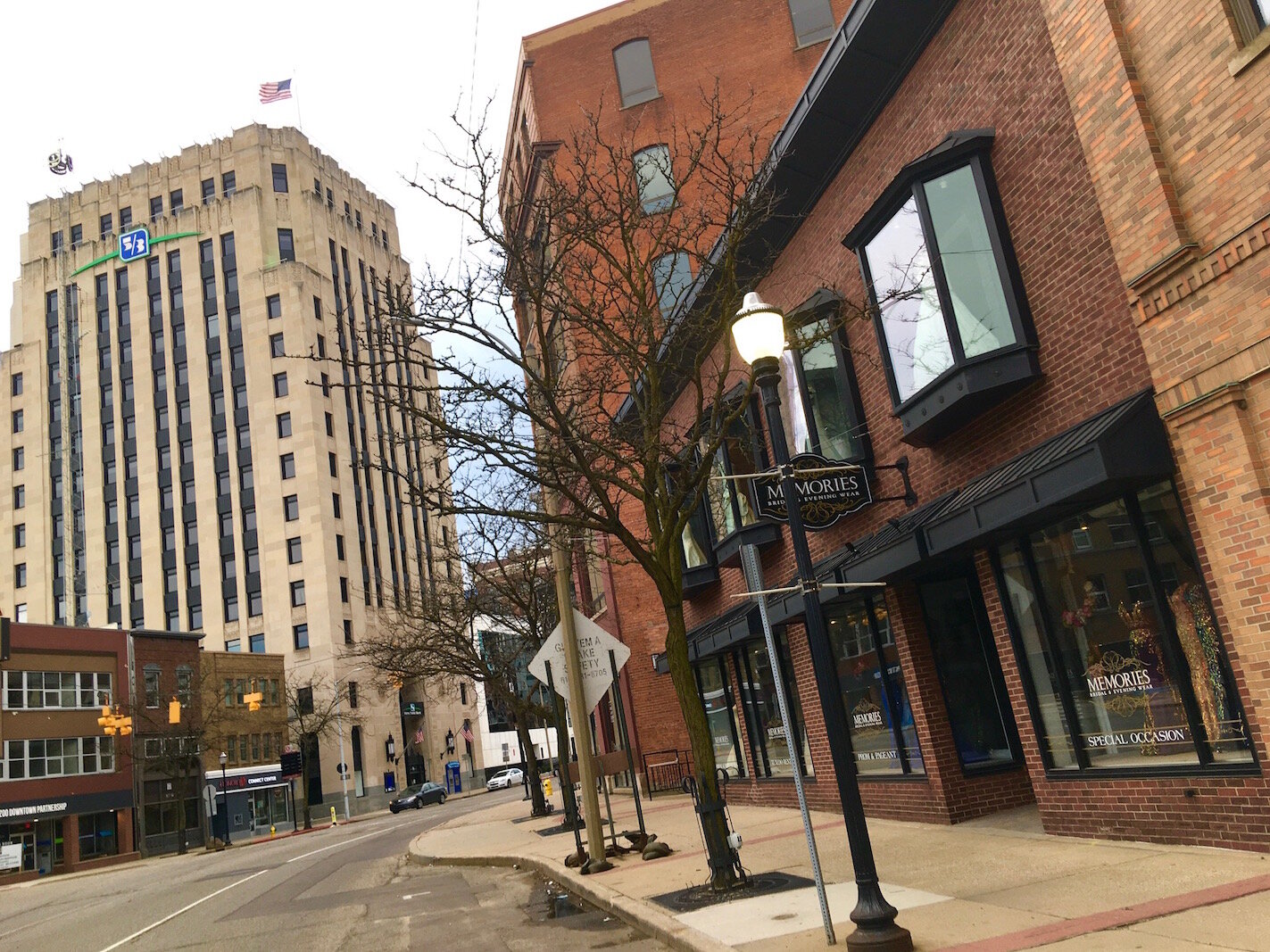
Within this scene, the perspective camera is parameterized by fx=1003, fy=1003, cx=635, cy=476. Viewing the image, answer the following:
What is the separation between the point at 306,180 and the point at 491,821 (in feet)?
201

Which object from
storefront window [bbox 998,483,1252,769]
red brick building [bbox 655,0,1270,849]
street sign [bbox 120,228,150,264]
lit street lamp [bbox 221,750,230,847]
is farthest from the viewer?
street sign [bbox 120,228,150,264]

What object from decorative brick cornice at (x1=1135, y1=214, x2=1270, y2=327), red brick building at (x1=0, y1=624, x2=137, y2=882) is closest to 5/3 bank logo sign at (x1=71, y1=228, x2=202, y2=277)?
red brick building at (x1=0, y1=624, x2=137, y2=882)

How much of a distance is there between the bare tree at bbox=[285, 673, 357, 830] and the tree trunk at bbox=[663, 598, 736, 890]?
50567 mm

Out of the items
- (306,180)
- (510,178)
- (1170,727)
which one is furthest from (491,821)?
(306,180)

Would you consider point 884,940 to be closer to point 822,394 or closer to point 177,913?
point 822,394

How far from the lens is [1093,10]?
8.54 metres

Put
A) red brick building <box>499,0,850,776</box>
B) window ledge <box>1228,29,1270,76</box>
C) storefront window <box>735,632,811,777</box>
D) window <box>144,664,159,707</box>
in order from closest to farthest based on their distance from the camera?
window ledge <box>1228,29,1270,76</box>
storefront window <box>735,632,811,777</box>
red brick building <box>499,0,850,776</box>
window <box>144,664,159,707</box>

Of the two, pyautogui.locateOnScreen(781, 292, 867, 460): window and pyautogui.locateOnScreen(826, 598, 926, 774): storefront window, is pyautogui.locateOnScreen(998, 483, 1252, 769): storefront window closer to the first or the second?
pyautogui.locateOnScreen(826, 598, 926, 774): storefront window

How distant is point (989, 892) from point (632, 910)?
10.9 feet

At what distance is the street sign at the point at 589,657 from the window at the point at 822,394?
3.82 meters

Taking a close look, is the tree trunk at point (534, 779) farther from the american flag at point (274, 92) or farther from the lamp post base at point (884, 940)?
the american flag at point (274, 92)

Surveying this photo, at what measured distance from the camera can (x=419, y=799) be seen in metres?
58.2

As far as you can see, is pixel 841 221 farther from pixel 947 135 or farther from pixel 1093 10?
pixel 1093 10

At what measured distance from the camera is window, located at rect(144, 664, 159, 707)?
50.7m
